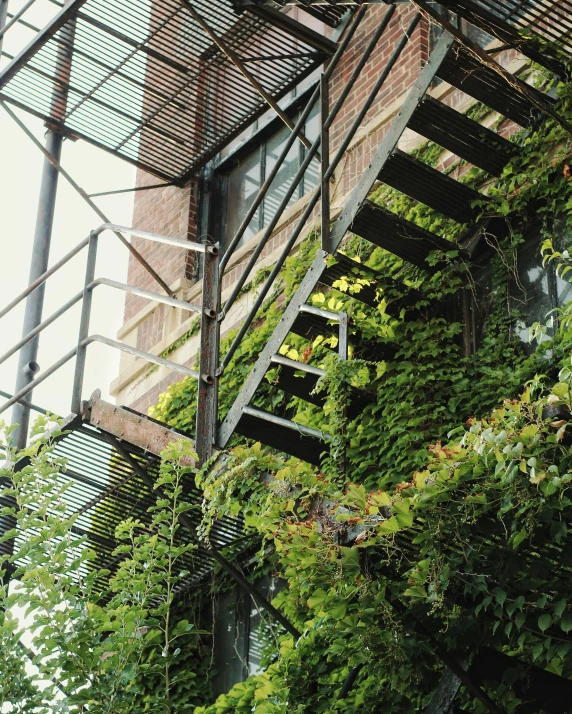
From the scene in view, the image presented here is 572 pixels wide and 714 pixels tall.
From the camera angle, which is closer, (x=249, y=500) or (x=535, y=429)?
(x=535, y=429)

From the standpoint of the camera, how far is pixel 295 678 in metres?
8.33

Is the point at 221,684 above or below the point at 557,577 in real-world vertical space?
below

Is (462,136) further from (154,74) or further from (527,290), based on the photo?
(154,74)

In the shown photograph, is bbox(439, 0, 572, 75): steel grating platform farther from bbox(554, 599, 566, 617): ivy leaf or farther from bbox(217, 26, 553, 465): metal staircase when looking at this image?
bbox(554, 599, 566, 617): ivy leaf

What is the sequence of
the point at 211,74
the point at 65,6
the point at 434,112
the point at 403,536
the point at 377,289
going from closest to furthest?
the point at 403,536 < the point at 434,112 < the point at 377,289 < the point at 65,6 < the point at 211,74

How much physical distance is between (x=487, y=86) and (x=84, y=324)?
3.29 metres

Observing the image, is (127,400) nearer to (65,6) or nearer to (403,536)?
(65,6)

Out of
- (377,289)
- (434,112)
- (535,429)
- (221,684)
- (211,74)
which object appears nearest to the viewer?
(535,429)

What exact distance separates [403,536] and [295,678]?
232 centimetres

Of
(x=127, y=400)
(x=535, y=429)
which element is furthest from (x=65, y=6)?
(x=535, y=429)

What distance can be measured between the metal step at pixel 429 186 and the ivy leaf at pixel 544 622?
3290mm

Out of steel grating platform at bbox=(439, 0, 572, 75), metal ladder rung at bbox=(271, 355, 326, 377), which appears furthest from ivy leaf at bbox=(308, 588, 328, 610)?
steel grating platform at bbox=(439, 0, 572, 75)

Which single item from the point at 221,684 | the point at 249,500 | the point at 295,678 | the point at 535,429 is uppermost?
the point at 535,429

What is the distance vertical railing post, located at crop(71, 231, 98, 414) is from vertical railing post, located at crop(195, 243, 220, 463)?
2.79 feet
